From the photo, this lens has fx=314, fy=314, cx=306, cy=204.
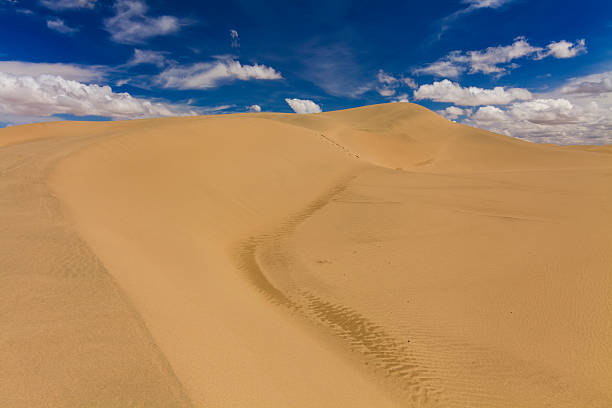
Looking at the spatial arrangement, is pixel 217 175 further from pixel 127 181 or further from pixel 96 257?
pixel 96 257

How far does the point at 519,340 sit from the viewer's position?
416 centimetres

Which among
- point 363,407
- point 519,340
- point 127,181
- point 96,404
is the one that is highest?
point 127,181

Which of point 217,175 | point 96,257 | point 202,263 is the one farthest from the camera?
point 217,175

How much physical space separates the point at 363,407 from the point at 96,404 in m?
2.36

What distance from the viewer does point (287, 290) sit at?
234 inches

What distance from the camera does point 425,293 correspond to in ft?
17.7

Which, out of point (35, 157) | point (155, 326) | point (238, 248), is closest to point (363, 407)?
point (155, 326)

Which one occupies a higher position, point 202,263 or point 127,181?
point 127,181

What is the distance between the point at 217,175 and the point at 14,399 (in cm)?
989

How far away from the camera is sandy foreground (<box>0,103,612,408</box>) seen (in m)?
2.74

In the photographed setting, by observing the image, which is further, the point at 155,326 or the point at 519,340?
the point at 519,340

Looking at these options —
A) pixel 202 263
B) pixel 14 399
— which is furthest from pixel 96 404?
pixel 202 263

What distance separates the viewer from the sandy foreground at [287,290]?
274 centimetres

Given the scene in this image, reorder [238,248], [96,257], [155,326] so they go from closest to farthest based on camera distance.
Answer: [155,326]
[96,257]
[238,248]
